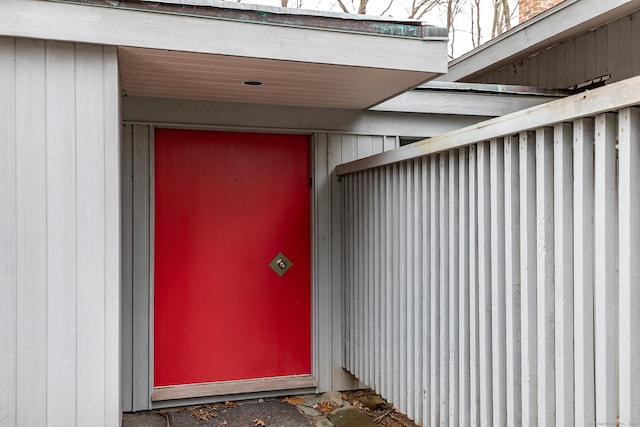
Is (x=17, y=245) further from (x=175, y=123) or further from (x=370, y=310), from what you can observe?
(x=370, y=310)

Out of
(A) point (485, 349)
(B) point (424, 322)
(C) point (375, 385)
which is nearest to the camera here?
(A) point (485, 349)

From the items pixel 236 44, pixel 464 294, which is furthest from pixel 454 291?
pixel 236 44

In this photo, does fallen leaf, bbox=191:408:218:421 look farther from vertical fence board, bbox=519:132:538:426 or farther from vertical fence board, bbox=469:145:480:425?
vertical fence board, bbox=519:132:538:426

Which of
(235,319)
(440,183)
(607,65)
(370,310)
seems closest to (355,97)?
(440,183)

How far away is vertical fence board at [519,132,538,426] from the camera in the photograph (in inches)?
89.9

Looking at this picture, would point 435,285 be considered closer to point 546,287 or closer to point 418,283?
point 418,283

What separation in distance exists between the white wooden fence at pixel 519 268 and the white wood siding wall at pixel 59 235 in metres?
1.77

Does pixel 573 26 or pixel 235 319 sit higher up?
pixel 573 26

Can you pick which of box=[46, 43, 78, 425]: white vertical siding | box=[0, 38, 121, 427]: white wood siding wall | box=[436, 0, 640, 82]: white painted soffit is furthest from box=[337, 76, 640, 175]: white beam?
box=[436, 0, 640, 82]: white painted soffit

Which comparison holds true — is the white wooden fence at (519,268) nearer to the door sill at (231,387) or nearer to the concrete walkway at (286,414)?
the concrete walkway at (286,414)

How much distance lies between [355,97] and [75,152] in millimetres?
2096

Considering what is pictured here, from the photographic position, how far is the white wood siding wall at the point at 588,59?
453 cm

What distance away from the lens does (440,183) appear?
3062mm

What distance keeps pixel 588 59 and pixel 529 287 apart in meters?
3.60
